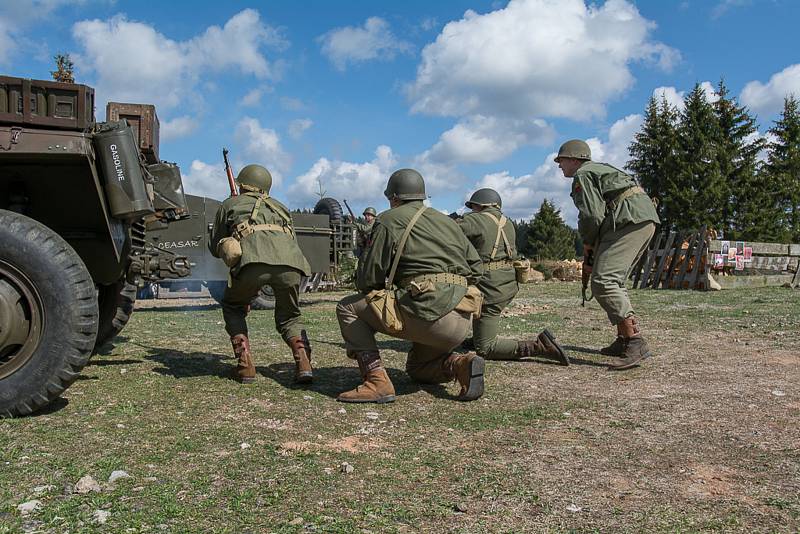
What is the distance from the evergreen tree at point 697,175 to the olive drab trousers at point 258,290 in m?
28.3

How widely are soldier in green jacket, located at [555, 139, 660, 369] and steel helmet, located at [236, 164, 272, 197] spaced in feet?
8.33

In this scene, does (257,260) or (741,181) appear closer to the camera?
Answer: (257,260)

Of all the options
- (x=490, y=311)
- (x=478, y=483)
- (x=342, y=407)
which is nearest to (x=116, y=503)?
(x=478, y=483)

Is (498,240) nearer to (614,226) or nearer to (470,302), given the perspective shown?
(614,226)

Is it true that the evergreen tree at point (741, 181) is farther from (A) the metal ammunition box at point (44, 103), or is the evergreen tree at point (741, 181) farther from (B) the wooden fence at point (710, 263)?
(A) the metal ammunition box at point (44, 103)

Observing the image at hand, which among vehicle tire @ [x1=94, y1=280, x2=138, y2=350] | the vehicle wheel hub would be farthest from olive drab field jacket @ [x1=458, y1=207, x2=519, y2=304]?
the vehicle wheel hub

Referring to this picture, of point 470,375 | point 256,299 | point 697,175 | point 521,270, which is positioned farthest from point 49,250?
point 697,175

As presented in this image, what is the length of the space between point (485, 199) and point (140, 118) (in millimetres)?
3068

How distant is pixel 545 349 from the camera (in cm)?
577

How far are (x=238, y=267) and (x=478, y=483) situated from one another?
2685 mm

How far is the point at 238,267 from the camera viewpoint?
5004 mm

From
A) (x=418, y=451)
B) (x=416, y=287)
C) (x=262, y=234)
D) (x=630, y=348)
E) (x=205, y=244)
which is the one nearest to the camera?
(x=418, y=451)

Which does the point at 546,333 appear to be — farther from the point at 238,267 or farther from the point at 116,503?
the point at 116,503

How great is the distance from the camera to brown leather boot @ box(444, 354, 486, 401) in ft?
14.5
